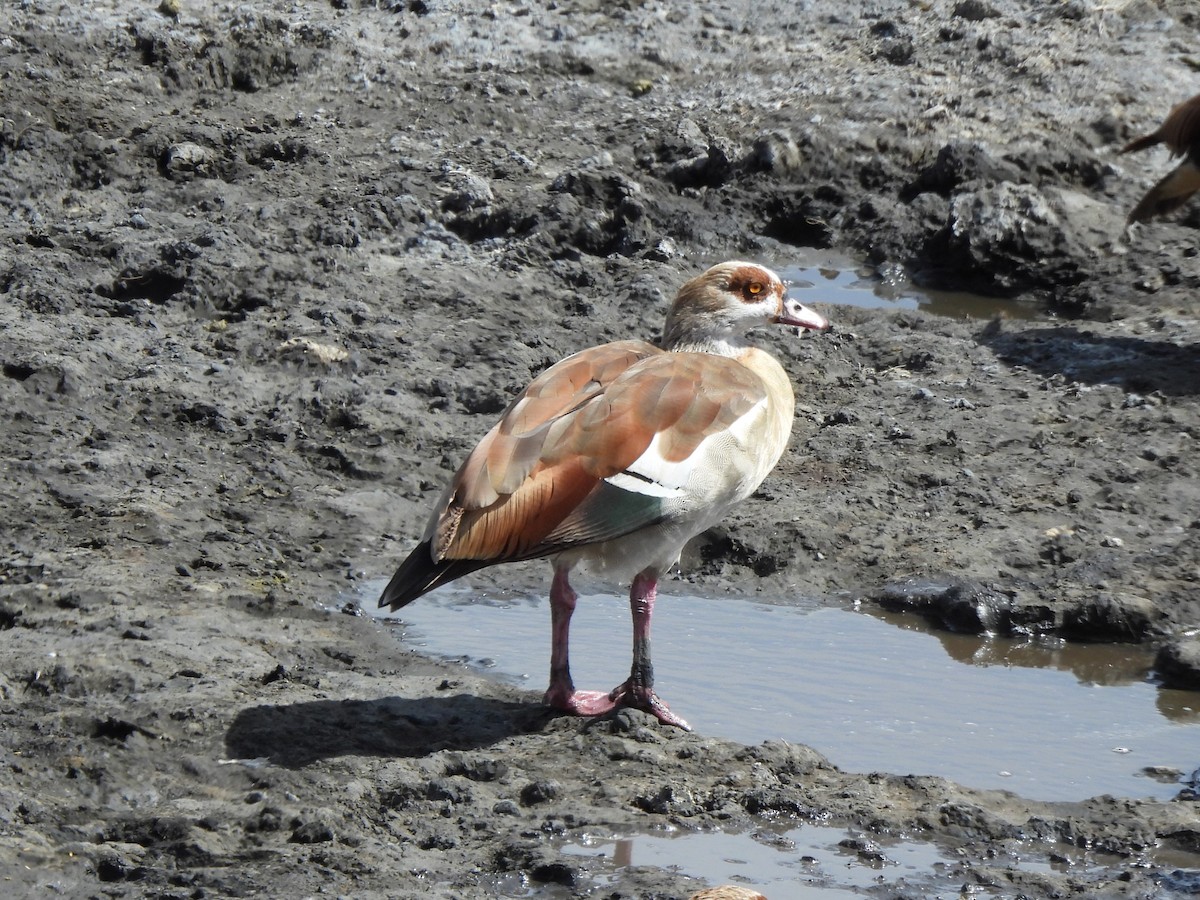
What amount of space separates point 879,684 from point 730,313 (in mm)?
1392

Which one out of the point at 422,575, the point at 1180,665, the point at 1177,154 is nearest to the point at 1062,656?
the point at 1180,665

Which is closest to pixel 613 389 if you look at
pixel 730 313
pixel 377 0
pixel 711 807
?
pixel 730 313

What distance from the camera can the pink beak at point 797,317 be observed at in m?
6.24

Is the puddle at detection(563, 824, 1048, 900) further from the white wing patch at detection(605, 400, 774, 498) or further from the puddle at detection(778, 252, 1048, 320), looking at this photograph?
the puddle at detection(778, 252, 1048, 320)

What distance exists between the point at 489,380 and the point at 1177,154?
343 cm

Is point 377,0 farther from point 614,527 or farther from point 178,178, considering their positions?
point 614,527

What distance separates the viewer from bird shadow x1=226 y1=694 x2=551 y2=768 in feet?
16.5

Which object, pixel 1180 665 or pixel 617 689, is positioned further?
pixel 1180 665

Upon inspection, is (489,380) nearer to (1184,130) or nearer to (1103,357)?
(1103,357)

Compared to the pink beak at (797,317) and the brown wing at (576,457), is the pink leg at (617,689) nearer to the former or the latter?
the brown wing at (576,457)

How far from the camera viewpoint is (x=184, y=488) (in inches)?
280

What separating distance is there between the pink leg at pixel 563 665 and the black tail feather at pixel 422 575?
0.42 meters

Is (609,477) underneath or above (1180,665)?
above

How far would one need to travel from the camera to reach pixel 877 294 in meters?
10.1
